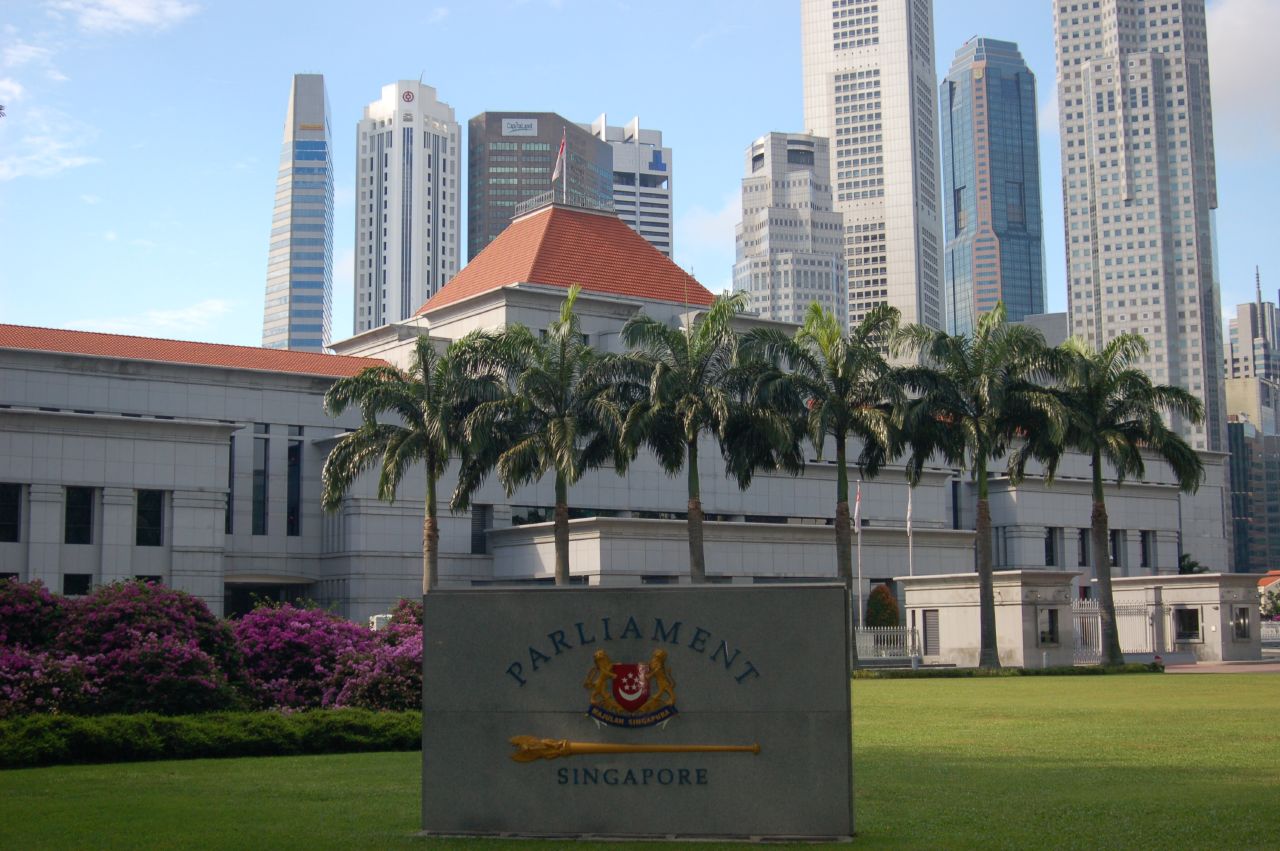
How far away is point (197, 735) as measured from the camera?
19.5m

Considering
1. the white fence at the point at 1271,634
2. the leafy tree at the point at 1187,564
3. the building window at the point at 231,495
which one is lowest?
the white fence at the point at 1271,634

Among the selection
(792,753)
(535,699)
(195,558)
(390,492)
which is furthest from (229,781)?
(195,558)

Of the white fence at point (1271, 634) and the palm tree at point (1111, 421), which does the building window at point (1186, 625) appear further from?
the white fence at point (1271, 634)

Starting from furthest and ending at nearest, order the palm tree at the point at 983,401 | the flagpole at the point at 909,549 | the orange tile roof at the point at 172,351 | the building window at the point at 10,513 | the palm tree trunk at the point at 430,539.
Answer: the flagpole at the point at 909,549, the orange tile roof at the point at 172,351, the building window at the point at 10,513, the palm tree at the point at 983,401, the palm tree trunk at the point at 430,539

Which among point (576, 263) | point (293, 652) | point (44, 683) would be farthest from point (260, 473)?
point (44, 683)

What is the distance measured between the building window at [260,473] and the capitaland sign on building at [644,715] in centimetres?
4788

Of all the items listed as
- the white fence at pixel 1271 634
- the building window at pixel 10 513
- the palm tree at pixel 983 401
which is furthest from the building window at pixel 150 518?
the white fence at pixel 1271 634

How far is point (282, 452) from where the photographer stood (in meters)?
59.2

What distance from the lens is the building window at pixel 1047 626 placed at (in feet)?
159

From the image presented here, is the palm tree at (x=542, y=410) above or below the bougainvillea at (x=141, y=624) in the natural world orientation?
above

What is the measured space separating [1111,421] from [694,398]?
14.8 metres

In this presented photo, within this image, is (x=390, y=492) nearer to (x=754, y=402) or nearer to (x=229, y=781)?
(x=754, y=402)

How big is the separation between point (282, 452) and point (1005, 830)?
50.2m

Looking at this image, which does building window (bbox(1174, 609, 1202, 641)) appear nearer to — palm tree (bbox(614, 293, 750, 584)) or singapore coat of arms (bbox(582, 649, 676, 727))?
palm tree (bbox(614, 293, 750, 584))
